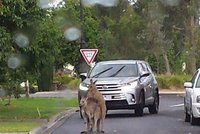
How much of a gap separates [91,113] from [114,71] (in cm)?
722

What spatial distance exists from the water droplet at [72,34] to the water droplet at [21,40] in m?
34.5

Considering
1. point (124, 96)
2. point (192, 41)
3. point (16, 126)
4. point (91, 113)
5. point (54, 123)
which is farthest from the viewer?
point (192, 41)

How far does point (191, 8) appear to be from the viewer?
51844mm

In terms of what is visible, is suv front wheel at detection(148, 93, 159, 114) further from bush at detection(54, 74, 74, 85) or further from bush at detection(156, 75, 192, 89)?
bush at detection(54, 74, 74, 85)

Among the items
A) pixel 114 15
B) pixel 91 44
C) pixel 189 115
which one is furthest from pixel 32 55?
pixel 114 15

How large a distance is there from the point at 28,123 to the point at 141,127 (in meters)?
4.08

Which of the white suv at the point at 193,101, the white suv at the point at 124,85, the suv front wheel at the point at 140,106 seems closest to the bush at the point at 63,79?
the white suv at the point at 124,85

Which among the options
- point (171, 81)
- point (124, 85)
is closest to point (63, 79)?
point (171, 81)

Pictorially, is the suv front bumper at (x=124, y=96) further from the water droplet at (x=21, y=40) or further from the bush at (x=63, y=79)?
the bush at (x=63, y=79)

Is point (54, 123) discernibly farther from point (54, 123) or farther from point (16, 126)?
point (16, 126)

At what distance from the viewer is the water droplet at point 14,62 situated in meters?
23.0

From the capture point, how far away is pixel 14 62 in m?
23.5

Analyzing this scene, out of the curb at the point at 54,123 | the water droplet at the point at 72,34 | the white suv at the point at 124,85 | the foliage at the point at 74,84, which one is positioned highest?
the water droplet at the point at 72,34

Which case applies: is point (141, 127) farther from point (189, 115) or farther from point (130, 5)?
point (130, 5)
